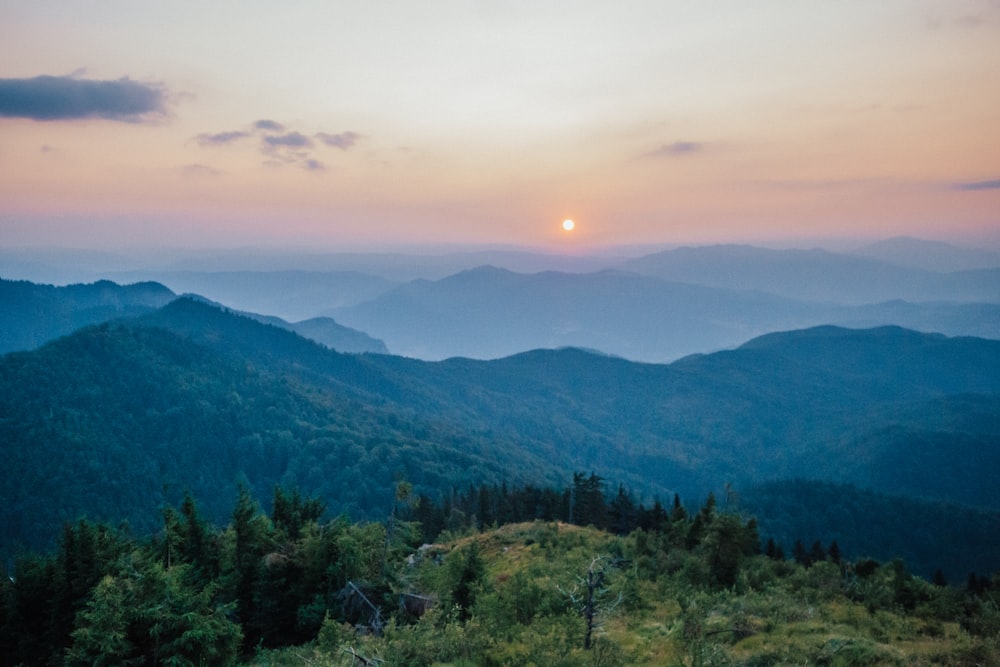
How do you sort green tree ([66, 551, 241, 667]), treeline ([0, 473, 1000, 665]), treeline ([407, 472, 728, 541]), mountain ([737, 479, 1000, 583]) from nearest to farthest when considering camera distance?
green tree ([66, 551, 241, 667]) < treeline ([0, 473, 1000, 665]) < treeline ([407, 472, 728, 541]) < mountain ([737, 479, 1000, 583])

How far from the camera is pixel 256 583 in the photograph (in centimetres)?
3203

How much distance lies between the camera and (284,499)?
40.0 m

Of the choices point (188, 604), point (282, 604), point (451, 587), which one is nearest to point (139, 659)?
point (188, 604)

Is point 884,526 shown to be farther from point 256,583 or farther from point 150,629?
point 150,629

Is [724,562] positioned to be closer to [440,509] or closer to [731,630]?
[731,630]

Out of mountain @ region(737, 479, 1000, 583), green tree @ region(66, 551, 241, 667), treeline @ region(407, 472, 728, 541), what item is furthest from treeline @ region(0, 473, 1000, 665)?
mountain @ region(737, 479, 1000, 583)

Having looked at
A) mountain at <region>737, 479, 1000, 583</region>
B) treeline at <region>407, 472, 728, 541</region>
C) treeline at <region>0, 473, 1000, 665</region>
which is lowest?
A: mountain at <region>737, 479, 1000, 583</region>

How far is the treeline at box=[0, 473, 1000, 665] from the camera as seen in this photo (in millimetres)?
18406

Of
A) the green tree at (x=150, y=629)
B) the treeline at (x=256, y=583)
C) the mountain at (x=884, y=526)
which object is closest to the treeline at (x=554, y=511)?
the treeline at (x=256, y=583)

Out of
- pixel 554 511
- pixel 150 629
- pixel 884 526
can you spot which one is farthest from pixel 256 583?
pixel 884 526

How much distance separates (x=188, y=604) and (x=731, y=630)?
18.4 m

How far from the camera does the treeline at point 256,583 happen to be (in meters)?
18.4

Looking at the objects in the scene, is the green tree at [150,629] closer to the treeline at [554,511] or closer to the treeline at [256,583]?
the treeline at [256,583]

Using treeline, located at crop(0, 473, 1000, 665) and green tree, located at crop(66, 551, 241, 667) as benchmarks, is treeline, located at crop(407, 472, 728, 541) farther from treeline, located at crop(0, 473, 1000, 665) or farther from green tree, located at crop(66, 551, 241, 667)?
green tree, located at crop(66, 551, 241, 667)
